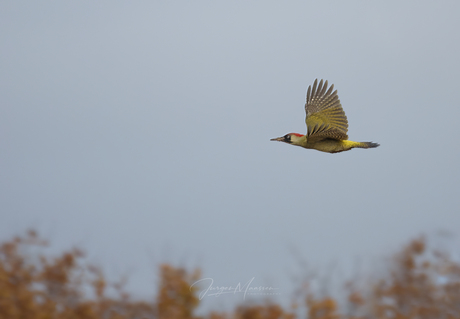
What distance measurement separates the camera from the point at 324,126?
51.6ft

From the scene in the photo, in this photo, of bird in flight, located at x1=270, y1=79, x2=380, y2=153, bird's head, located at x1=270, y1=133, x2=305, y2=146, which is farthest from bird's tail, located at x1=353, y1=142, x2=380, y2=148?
bird's head, located at x1=270, y1=133, x2=305, y2=146

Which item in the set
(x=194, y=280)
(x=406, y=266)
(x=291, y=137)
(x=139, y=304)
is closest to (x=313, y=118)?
(x=291, y=137)

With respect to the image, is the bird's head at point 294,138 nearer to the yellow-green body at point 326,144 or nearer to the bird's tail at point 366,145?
the yellow-green body at point 326,144

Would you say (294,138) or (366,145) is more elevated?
(294,138)

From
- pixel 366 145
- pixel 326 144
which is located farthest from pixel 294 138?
pixel 366 145

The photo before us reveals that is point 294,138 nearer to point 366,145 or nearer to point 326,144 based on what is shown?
point 326,144

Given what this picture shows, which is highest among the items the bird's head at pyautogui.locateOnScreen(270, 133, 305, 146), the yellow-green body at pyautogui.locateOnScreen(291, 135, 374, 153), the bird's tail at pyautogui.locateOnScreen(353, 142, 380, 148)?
the bird's head at pyautogui.locateOnScreen(270, 133, 305, 146)

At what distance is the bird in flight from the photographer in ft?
51.6

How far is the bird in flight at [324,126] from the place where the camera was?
15734 millimetres

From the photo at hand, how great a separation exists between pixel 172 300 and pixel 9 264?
3.84 m

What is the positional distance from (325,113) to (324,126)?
3.03ft

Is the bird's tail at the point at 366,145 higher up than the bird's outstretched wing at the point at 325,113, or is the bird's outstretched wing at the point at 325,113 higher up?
the bird's outstretched wing at the point at 325,113

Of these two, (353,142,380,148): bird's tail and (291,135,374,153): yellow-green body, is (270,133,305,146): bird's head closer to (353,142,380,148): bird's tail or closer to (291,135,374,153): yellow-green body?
(291,135,374,153): yellow-green body

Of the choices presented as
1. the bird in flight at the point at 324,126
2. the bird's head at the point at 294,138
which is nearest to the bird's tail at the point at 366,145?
the bird in flight at the point at 324,126
